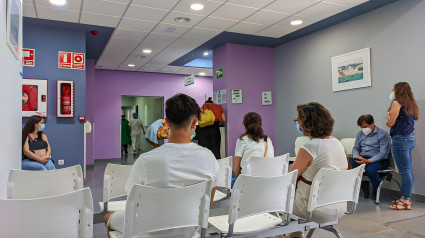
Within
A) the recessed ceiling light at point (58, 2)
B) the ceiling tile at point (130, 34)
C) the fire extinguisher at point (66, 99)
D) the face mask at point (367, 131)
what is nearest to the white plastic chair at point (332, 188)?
the face mask at point (367, 131)

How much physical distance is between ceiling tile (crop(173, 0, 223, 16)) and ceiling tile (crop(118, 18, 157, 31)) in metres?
0.83

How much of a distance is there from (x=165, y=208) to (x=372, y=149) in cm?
394

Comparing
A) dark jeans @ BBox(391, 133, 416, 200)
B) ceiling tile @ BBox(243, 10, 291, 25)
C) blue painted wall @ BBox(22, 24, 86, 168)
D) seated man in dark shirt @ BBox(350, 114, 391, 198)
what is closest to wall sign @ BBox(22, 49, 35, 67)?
blue painted wall @ BBox(22, 24, 86, 168)

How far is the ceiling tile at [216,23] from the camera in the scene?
5.07 m

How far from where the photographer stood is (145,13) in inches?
186

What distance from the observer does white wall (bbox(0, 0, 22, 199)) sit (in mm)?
1957

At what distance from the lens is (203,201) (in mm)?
1517

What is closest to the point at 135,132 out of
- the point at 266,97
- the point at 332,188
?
the point at 266,97

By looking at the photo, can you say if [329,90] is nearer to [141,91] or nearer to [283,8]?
[283,8]

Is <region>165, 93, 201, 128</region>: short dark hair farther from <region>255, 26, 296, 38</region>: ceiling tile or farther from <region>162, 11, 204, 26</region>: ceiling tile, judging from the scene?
<region>255, 26, 296, 38</region>: ceiling tile

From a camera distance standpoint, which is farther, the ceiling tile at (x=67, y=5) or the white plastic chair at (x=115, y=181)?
the ceiling tile at (x=67, y=5)

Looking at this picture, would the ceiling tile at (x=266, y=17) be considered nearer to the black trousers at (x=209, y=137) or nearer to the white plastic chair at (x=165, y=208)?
the black trousers at (x=209, y=137)

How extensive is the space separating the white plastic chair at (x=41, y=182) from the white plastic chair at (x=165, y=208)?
0.72m

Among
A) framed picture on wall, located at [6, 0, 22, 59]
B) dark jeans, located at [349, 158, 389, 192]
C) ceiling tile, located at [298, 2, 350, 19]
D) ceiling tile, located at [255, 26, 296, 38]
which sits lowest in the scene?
dark jeans, located at [349, 158, 389, 192]
